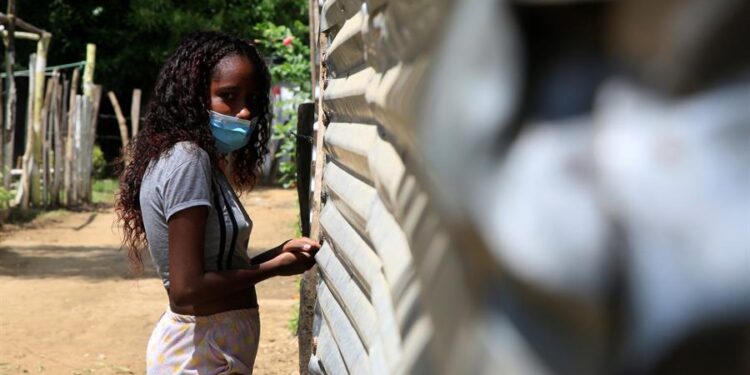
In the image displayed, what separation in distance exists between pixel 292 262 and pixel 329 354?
1.54 feet

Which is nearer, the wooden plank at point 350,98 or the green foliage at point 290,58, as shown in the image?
the wooden plank at point 350,98

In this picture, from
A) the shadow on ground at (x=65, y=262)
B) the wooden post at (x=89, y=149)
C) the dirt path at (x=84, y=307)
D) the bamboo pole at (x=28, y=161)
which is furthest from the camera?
the wooden post at (x=89, y=149)

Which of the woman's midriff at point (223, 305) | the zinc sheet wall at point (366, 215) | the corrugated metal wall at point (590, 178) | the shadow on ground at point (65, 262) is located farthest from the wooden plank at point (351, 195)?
the shadow on ground at point (65, 262)

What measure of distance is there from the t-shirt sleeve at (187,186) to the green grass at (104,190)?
15.9m

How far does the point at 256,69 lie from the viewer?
3.16 meters

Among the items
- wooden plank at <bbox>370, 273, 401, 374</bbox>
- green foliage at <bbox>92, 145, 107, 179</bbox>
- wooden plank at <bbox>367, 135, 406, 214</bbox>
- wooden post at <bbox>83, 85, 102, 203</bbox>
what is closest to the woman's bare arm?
wooden plank at <bbox>367, 135, 406, 214</bbox>

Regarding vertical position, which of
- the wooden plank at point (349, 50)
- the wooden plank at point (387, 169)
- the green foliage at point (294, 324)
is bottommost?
the green foliage at point (294, 324)

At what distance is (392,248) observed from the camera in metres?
1.67

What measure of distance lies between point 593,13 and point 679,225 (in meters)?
0.17

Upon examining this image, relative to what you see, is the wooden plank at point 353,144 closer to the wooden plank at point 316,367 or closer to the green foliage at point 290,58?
the wooden plank at point 316,367

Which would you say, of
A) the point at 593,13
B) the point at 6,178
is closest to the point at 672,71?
the point at 593,13

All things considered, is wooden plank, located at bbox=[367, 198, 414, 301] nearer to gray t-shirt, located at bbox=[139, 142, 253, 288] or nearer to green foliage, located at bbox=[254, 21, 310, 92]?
gray t-shirt, located at bbox=[139, 142, 253, 288]

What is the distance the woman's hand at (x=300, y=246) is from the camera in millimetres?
3283

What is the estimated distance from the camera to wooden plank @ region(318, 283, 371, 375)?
2.15 m
